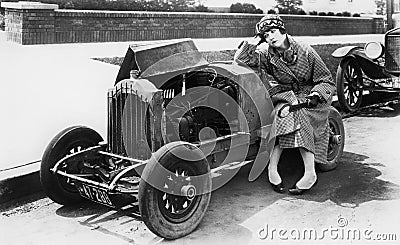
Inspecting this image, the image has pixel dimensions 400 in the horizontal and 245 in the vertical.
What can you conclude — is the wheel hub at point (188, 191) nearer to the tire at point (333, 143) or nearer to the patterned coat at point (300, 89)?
the patterned coat at point (300, 89)

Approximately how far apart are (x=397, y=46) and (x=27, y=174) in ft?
21.8

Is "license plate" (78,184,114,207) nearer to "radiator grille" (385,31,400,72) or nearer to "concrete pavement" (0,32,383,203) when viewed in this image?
"concrete pavement" (0,32,383,203)

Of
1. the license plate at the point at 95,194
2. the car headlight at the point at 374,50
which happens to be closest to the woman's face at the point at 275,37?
the license plate at the point at 95,194

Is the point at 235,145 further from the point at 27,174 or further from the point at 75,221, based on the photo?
the point at 27,174

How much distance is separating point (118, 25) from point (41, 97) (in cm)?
564

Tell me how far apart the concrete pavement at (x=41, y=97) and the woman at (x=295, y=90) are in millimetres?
2027

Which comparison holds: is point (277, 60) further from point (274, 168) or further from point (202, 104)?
point (274, 168)

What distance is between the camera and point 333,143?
5.77 metres

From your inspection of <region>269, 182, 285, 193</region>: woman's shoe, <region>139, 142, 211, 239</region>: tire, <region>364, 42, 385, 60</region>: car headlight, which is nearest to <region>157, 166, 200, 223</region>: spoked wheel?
<region>139, 142, 211, 239</region>: tire

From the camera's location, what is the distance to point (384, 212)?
463cm

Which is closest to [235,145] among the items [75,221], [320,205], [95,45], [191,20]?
[320,205]

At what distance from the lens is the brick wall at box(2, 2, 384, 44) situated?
10.6 meters

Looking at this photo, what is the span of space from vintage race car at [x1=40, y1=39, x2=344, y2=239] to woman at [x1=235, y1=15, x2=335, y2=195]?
19 cm

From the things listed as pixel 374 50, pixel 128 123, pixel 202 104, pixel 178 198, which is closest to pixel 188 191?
pixel 178 198
